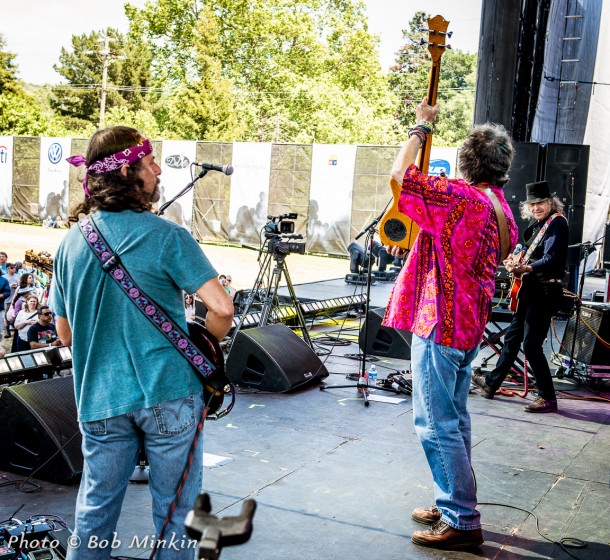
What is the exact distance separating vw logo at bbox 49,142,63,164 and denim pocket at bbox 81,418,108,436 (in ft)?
94.3

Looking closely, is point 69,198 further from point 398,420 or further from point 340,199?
point 398,420

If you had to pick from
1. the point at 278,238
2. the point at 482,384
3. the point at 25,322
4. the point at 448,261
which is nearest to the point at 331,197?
the point at 25,322

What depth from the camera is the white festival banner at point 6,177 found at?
30.4 metres

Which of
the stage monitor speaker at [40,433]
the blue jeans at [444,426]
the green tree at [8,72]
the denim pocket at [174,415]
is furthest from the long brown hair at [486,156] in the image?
the green tree at [8,72]

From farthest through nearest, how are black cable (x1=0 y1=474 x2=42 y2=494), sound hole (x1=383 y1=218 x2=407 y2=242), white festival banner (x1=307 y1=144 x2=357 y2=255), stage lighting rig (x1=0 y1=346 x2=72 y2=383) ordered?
white festival banner (x1=307 y1=144 x2=357 y2=255) → stage lighting rig (x1=0 y1=346 x2=72 y2=383) → sound hole (x1=383 y1=218 x2=407 y2=242) → black cable (x1=0 y1=474 x2=42 y2=494)

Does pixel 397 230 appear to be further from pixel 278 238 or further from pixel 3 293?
pixel 3 293

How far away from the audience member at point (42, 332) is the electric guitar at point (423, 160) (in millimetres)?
5118

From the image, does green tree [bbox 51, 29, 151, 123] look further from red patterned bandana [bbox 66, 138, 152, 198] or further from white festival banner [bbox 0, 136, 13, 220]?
red patterned bandana [bbox 66, 138, 152, 198]

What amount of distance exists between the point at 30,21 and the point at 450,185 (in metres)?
55.0

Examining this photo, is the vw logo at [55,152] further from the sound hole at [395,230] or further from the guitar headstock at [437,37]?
the guitar headstock at [437,37]

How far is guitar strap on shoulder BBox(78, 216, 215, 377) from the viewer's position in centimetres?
232

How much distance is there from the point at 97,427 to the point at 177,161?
A: 25383 millimetres

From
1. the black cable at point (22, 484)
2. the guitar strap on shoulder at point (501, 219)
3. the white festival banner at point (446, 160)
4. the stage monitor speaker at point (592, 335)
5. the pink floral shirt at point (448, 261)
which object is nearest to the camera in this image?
the pink floral shirt at point (448, 261)

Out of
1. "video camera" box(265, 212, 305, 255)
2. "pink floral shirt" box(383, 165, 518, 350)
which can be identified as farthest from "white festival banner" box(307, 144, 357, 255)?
"pink floral shirt" box(383, 165, 518, 350)
